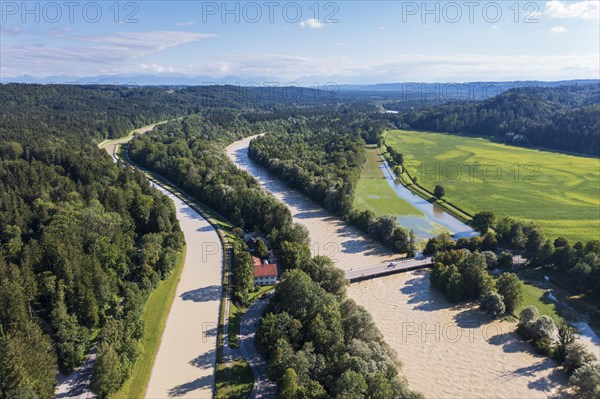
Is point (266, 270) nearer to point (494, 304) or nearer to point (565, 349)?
point (494, 304)

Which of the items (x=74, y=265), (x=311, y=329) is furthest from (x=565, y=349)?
(x=74, y=265)

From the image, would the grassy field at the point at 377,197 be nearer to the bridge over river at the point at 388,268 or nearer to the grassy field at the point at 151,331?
the bridge over river at the point at 388,268

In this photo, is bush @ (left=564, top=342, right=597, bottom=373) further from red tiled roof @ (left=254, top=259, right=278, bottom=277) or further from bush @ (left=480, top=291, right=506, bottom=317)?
red tiled roof @ (left=254, top=259, right=278, bottom=277)

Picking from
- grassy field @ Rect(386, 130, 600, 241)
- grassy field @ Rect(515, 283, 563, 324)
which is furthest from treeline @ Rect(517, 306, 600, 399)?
grassy field @ Rect(386, 130, 600, 241)

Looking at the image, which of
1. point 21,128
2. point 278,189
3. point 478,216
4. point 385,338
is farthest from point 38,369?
point 21,128

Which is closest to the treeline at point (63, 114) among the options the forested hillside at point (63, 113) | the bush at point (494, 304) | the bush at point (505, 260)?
the forested hillside at point (63, 113)
